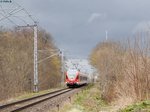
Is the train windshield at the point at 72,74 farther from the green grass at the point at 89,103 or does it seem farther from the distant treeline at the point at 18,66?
the green grass at the point at 89,103

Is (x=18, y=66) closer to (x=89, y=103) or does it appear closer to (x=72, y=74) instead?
(x=72, y=74)

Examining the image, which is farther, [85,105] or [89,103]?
[89,103]

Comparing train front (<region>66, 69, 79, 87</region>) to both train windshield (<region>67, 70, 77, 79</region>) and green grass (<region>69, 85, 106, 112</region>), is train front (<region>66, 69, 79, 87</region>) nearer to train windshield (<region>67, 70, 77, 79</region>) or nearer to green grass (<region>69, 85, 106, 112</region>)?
train windshield (<region>67, 70, 77, 79</region>)

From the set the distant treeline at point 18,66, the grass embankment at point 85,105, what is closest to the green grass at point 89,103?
the grass embankment at point 85,105

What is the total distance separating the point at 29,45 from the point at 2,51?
16.4 m

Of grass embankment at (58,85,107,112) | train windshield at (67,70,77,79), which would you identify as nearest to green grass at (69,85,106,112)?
grass embankment at (58,85,107,112)

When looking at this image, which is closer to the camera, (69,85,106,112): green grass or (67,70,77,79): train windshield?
(69,85,106,112): green grass

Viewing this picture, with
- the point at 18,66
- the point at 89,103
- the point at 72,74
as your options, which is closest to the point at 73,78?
the point at 72,74

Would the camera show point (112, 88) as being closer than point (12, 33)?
Yes

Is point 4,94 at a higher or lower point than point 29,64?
lower

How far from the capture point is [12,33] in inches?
2911

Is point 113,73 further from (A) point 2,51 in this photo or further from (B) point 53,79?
(B) point 53,79

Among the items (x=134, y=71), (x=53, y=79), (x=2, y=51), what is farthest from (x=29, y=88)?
(x=134, y=71)

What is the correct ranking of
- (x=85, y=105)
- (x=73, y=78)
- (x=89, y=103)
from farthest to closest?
1. (x=73, y=78)
2. (x=89, y=103)
3. (x=85, y=105)
